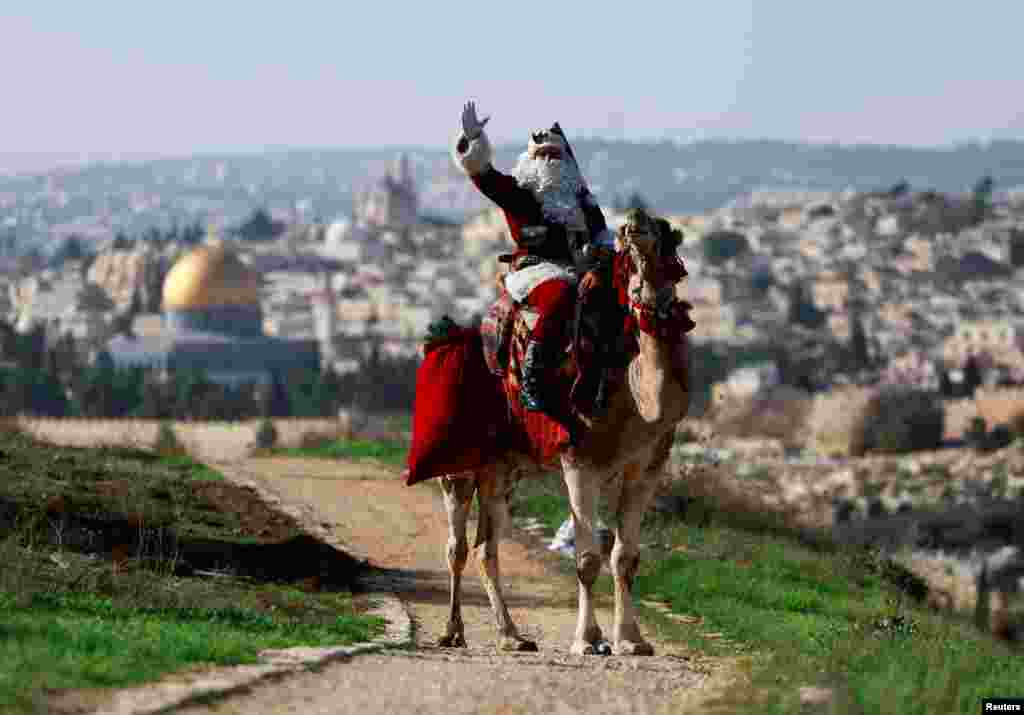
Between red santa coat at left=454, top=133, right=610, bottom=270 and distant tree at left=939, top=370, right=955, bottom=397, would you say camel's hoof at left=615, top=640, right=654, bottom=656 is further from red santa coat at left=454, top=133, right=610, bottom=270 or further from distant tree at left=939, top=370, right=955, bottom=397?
distant tree at left=939, top=370, right=955, bottom=397

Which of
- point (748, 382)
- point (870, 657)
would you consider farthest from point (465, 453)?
point (748, 382)

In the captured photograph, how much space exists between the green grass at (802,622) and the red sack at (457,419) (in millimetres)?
1171

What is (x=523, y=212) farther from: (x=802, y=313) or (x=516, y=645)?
(x=802, y=313)

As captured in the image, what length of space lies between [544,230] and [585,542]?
126 cm

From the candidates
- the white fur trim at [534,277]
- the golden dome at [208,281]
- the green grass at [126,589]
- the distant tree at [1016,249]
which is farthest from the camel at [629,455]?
the distant tree at [1016,249]

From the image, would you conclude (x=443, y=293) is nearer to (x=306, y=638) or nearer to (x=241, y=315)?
(x=241, y=315)

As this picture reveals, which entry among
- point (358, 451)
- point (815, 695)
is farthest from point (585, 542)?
point (358, 451)

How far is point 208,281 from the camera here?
343ft

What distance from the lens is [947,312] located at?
167875mm

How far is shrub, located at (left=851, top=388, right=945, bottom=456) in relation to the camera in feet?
313

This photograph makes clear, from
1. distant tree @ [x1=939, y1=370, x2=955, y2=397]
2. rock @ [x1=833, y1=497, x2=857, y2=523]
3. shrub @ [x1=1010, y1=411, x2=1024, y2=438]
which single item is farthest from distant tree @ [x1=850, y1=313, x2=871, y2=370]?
rock @ [x1=833, y1=497, x2=857, y2=523]

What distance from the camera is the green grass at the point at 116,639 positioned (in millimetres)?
8891

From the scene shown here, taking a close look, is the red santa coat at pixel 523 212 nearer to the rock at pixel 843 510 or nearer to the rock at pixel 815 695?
the rock at pixel 815 695

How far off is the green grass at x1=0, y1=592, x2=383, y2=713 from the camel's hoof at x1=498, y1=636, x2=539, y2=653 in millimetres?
511
